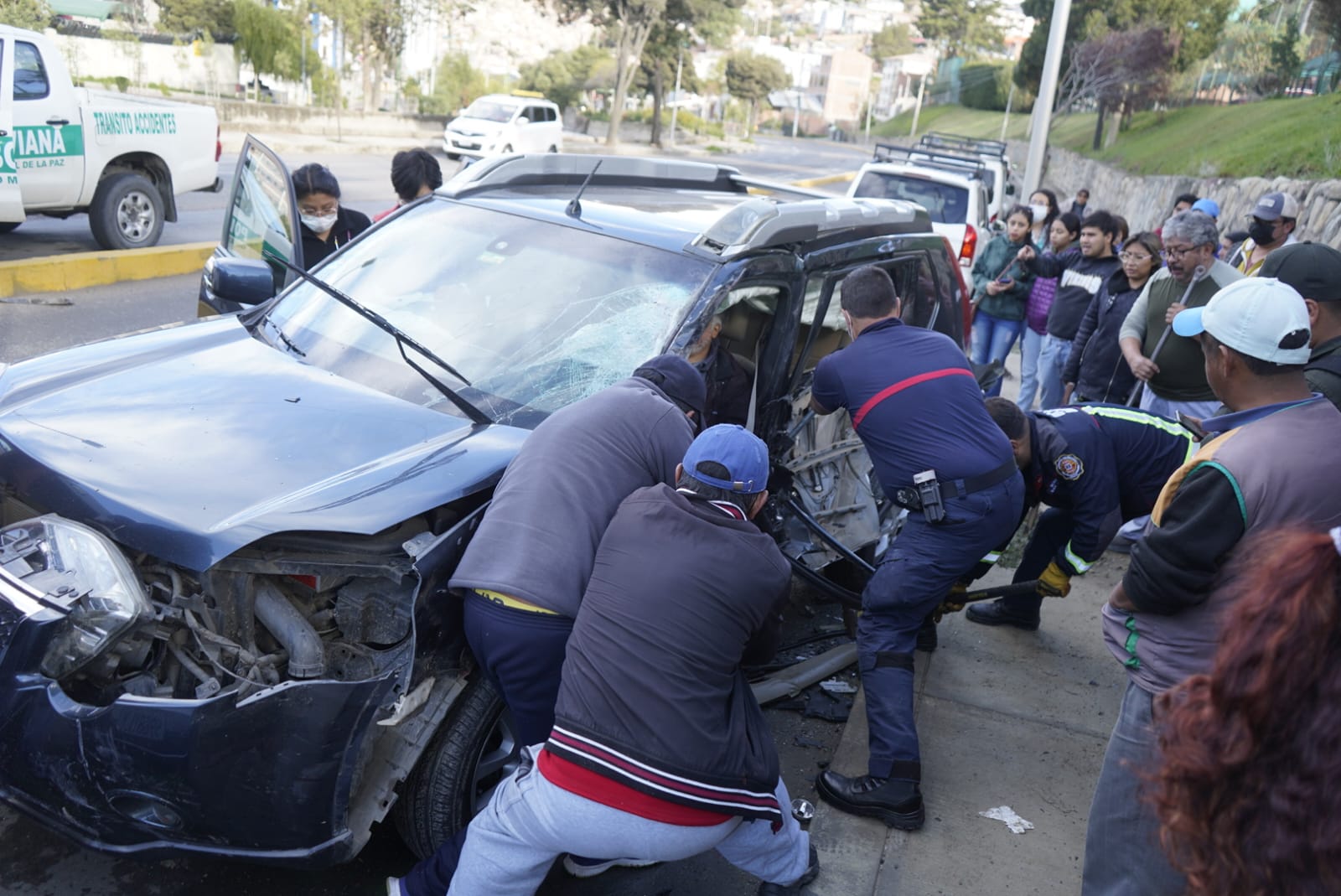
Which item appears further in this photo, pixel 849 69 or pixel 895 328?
pixel 849 69

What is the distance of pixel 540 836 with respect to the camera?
230 centimetres

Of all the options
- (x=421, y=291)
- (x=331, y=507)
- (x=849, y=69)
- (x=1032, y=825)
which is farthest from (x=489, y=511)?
(x=849, y=69)

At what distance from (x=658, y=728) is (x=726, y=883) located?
1.06 metres

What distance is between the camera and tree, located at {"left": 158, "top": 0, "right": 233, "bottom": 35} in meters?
39.2

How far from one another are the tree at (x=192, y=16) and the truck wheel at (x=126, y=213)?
33351mm

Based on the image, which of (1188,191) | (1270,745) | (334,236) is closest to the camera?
(1270,745)

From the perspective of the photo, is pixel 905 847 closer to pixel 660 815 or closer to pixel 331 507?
pixel 660 815

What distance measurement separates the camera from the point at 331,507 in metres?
2.58

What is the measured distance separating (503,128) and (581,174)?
23.3m

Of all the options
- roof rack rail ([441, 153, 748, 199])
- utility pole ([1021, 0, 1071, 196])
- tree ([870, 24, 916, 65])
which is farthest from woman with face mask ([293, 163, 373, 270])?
tree ([870, 24, 916, 65])

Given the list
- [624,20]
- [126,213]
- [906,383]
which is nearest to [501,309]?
[906,383]

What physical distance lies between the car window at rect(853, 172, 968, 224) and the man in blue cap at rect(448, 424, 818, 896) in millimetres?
10511

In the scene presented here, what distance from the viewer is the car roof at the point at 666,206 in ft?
12.7

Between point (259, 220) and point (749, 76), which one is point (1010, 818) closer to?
point (259, 220)
